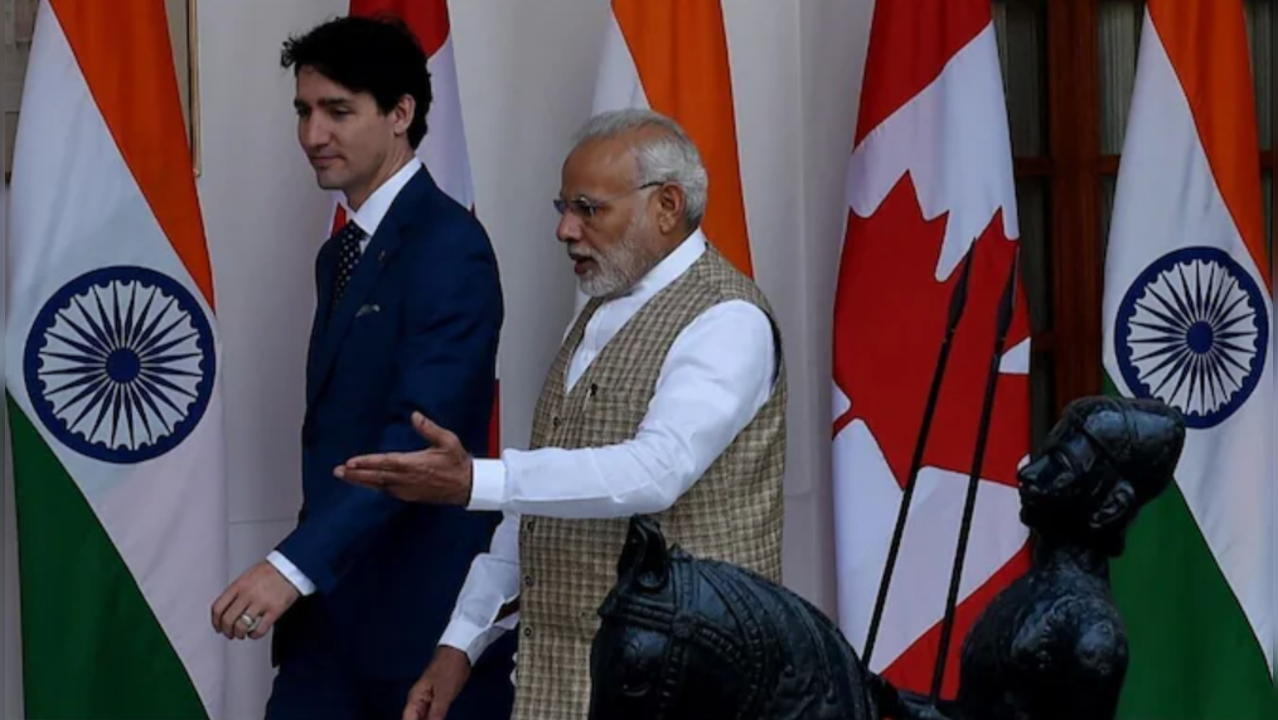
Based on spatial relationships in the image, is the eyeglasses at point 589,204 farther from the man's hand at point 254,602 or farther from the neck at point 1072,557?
the neck at point 1072,557

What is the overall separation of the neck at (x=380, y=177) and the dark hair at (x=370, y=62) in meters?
0.04

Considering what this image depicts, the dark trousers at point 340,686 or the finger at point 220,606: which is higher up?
the finger at point 220,606

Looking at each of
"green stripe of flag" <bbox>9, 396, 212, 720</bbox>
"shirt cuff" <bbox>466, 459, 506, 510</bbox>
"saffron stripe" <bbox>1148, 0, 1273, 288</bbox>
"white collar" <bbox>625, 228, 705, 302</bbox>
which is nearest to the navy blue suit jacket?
"white collar" <bbox>625, 228, 705, 302</bbox>

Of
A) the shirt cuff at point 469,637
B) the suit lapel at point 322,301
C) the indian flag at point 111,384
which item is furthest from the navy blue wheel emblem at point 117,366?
the shirt cuff at point 469,637

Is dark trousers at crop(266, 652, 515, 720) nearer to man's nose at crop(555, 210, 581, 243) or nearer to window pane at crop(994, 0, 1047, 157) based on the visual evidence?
man's nose at crop(555, 210, 581, 243)

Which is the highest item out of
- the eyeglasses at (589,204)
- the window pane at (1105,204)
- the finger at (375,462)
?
the window pane at (1105,204)

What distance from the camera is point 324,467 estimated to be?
3281 mm

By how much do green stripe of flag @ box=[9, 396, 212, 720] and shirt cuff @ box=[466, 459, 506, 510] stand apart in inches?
69.2

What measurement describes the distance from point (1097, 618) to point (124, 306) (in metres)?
3.02

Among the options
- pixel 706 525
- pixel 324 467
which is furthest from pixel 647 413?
pixel 324 467

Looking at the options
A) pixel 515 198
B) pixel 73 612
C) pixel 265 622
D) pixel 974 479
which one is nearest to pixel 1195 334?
pixel 515 198

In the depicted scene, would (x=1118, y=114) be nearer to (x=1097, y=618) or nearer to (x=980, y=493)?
(x=980, y=493)

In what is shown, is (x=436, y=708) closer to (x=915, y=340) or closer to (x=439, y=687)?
(x=439, y=687)

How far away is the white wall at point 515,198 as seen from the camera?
495 cm
